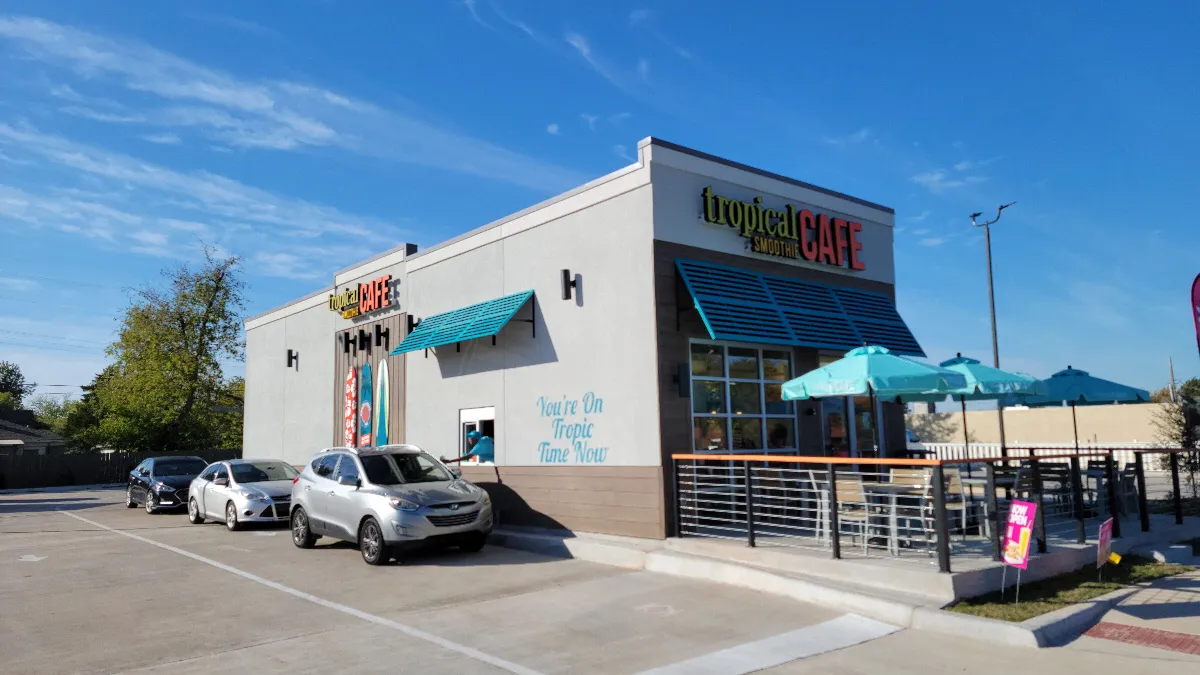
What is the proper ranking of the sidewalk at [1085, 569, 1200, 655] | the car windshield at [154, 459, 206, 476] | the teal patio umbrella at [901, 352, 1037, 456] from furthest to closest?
the car windshield at [154, 459, 206, 476] < the teal patio umbrella at [901, 352, 1037, 456] < the sidewalk at [1085, 569, 1200, 655]

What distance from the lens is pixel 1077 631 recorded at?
24.0ft

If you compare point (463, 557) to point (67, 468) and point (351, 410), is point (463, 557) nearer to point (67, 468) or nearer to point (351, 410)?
point (351, 410)

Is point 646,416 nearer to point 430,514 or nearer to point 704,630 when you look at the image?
point 430,514

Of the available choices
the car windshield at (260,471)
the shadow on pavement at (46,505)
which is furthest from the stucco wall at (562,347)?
the shadow on pavement at (46,505)

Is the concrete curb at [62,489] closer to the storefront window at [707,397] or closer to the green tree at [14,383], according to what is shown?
the storefront window at [707,397]

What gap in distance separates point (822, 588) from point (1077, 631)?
2297 millimetres

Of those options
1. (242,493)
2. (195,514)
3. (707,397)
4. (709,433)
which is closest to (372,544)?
(709,433)

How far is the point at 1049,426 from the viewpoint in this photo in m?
41.1

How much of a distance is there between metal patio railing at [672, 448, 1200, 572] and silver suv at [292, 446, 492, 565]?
317cm

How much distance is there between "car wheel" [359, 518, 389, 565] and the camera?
37.7 ft

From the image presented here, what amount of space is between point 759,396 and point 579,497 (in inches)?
133

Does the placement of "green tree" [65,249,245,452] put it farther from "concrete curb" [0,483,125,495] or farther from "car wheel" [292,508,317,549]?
"car wheel" [292,508,317,549]

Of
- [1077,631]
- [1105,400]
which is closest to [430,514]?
[1077,631]

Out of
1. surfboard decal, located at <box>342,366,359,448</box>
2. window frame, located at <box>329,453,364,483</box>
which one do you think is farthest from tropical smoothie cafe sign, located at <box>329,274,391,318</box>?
window frame, located at <box>329,453,364,483</box>
